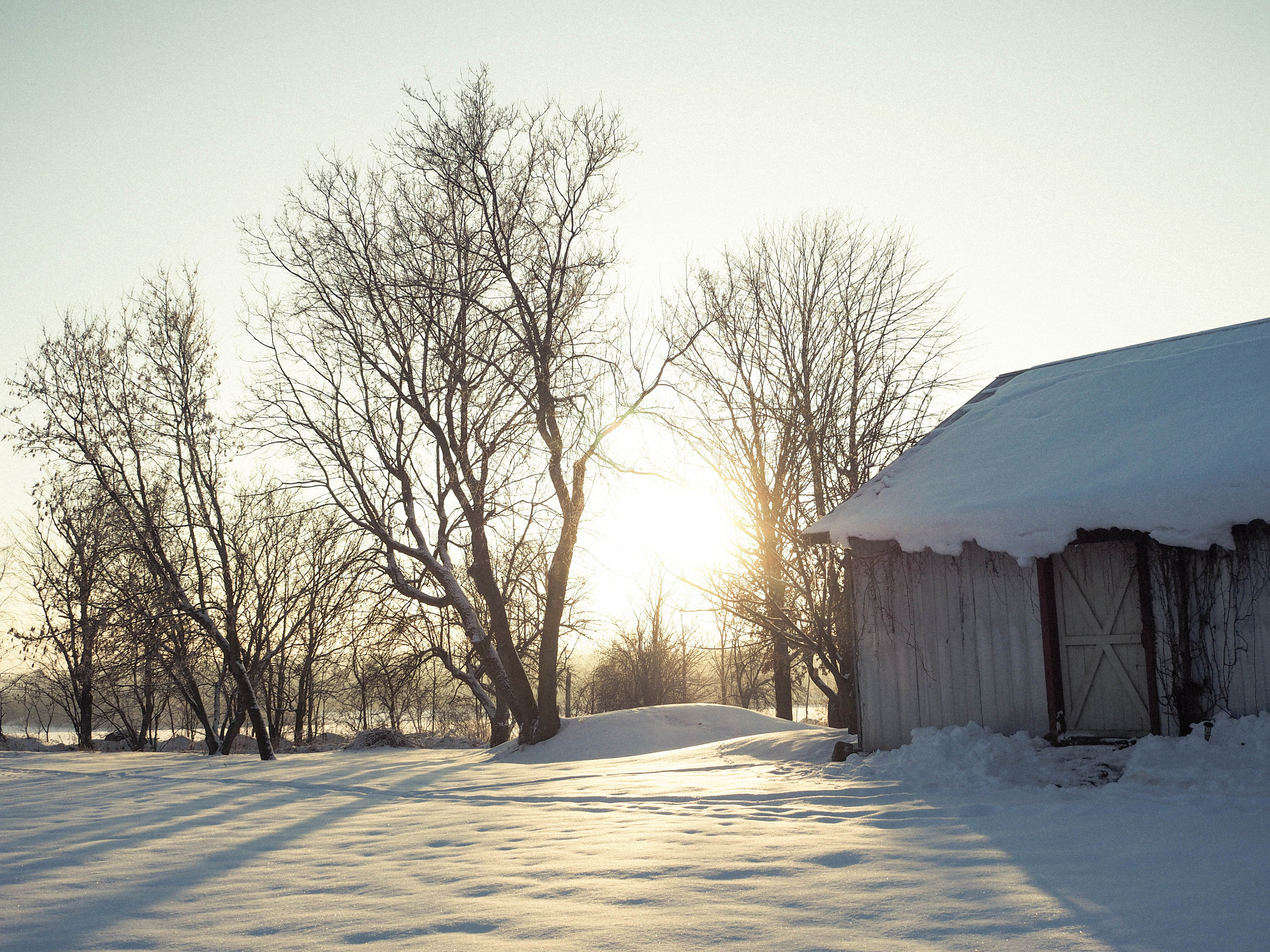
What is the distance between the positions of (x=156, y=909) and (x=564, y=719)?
1273 centimetres

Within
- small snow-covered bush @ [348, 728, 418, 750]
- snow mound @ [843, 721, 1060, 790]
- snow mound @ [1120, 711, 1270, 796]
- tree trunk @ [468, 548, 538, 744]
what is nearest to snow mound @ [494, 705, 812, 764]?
tree trunk @ [468, 548, 538, 744]

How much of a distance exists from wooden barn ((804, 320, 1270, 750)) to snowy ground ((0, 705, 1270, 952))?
0.64 m

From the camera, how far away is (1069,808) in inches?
249

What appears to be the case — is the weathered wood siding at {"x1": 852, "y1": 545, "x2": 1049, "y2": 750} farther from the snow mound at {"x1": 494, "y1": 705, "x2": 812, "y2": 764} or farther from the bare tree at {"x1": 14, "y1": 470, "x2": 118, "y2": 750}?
the bare tree at {"x1": 14, "y1": 470, "x2": 118, "y2": 750}

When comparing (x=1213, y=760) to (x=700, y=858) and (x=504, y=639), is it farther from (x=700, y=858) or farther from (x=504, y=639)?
(x=504, y=639)

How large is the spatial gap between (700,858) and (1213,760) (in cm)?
493

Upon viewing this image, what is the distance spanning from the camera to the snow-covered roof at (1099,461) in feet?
25.4

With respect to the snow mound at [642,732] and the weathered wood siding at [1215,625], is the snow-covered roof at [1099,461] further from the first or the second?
the snow mound at [642,732]

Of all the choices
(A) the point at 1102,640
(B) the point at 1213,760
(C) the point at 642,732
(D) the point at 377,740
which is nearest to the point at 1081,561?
(A) the point at 1102,640

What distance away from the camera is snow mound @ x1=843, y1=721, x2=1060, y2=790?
789 centimetres

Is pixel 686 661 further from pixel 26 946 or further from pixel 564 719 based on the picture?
pixel 26 946

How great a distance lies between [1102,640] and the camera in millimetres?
8773

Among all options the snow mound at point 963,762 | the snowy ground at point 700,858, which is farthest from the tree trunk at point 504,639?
the snow mound at point 963,762

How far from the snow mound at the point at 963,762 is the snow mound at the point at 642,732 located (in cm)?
518
